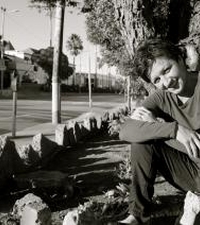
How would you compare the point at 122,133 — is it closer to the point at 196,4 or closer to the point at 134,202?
the point at 134,202

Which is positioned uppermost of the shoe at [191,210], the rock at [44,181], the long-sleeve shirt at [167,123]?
the long-sleeve shirt at [167,123]

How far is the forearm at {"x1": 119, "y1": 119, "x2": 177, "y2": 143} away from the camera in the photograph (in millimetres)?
2791

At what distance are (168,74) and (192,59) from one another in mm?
560

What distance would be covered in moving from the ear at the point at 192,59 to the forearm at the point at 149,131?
0.62m

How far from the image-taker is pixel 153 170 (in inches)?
114

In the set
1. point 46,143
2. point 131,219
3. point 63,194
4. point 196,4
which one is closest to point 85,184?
point 63,194

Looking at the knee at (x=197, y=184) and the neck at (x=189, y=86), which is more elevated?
the neck at (x=189, y=86)

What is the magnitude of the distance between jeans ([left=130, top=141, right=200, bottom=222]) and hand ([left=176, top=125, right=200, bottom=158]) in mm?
126

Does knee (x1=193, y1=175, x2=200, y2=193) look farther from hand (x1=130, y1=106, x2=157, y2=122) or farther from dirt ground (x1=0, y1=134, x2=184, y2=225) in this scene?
dirt ground (x1=0, y1=134, x2=184, y2=225)

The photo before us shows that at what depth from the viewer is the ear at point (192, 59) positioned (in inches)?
128

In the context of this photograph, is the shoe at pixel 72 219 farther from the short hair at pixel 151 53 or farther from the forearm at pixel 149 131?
the short hair at pixel 151 53

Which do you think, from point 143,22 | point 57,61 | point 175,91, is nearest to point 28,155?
point 143,22

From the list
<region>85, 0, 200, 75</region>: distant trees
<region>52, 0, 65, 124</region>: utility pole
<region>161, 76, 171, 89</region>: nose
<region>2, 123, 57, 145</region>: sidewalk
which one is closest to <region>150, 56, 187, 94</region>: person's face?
<region>161, 76, 171, 89</region>: nose

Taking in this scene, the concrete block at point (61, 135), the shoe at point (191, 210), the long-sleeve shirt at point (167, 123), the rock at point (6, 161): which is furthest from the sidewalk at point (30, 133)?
the shoe at point (191, 210)
